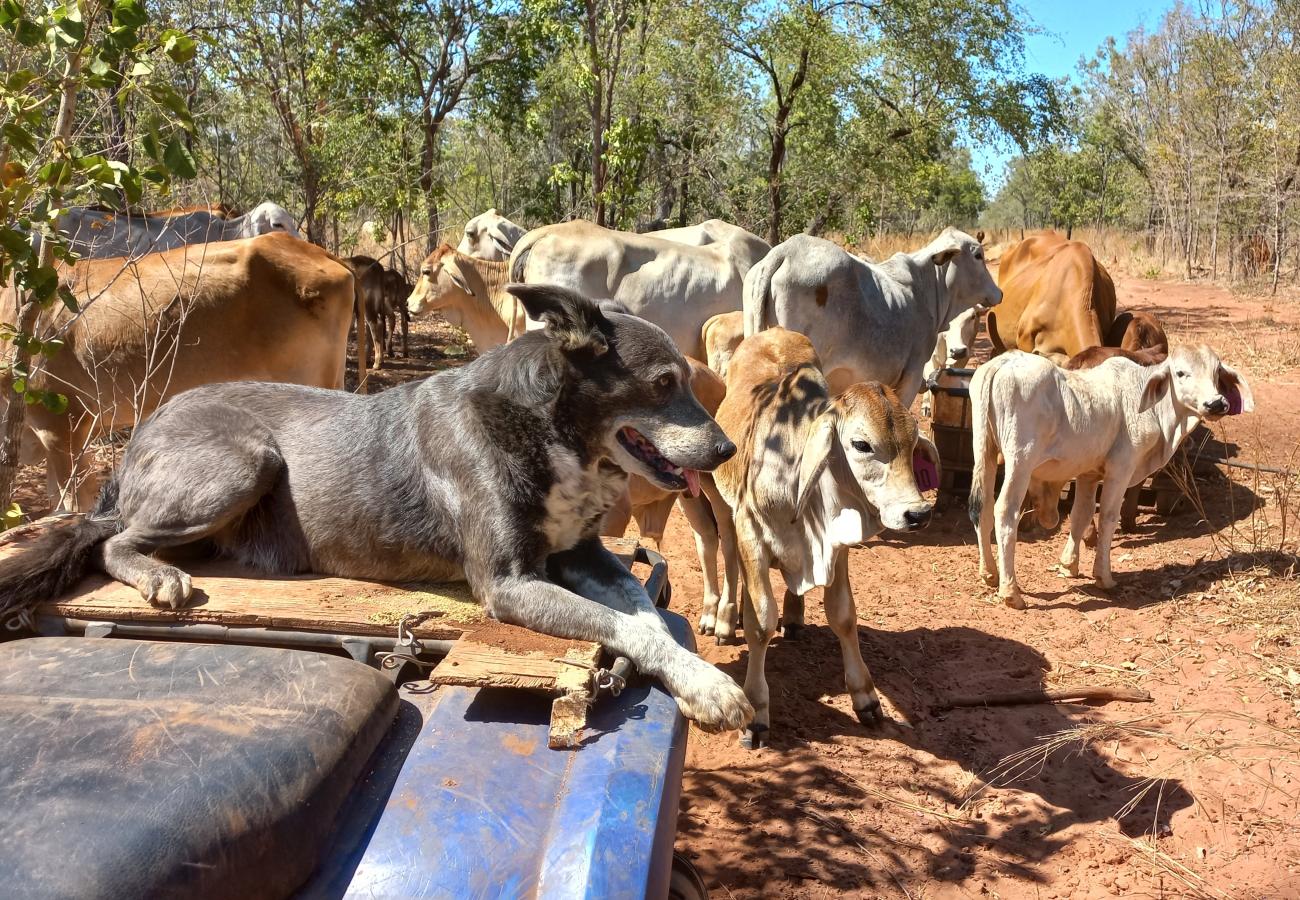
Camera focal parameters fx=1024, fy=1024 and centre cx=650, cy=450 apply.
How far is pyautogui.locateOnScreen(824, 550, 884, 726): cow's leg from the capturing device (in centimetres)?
496

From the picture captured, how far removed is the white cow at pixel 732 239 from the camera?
10.2 metres

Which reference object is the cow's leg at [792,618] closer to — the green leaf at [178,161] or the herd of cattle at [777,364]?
the herd of cattle at [777,364]

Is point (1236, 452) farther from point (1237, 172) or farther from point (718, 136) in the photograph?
point (1237, 172)

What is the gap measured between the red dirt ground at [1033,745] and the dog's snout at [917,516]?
1.03 metres

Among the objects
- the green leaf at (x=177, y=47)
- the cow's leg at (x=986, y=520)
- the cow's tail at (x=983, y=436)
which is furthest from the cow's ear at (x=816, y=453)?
the green leaf at (x=177, y=47)

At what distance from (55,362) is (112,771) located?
5031 millimetres

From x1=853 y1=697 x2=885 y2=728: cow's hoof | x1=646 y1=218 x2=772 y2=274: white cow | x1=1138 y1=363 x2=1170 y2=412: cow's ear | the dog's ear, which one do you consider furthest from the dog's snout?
x1=646 y1=218 x2=772 y2=274: white cow

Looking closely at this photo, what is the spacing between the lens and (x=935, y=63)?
15273 mm

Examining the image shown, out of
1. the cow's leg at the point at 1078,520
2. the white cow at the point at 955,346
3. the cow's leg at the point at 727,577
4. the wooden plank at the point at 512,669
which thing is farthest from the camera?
the white cow at the point at 955,346

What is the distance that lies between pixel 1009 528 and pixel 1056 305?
4524mm

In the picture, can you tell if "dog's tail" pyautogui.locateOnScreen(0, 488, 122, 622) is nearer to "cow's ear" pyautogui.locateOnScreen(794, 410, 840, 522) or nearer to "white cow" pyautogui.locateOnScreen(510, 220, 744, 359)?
"cow's ear" pyautogui.locateOnScreen(794, 410, 840, 522)

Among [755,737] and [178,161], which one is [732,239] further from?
[178,161]

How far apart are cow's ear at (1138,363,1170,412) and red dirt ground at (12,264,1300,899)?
3.30ft

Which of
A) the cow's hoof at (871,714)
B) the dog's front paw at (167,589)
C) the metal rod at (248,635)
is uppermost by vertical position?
the dog's front paw at (167,589)
